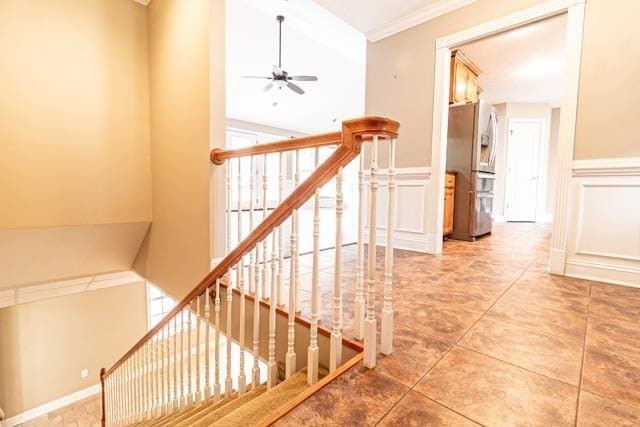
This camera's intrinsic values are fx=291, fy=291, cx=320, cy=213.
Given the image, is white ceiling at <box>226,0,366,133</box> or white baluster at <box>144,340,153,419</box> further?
white ceiling at <box>226,0,366,133</box>

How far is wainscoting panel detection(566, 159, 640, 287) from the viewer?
210cm

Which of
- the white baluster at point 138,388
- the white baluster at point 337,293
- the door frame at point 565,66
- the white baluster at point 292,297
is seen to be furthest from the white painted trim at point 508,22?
the white baluster at point 138,388

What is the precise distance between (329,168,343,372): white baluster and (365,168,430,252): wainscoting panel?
1.96m

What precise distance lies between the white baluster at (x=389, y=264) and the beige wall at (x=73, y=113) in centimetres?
290

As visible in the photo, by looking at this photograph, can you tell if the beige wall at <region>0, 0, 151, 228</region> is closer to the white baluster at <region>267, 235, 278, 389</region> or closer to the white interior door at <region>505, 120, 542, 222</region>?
the white baluster at <region>267, 235, 278, 389</region>

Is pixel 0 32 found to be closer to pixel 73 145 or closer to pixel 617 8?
pixel 73 145

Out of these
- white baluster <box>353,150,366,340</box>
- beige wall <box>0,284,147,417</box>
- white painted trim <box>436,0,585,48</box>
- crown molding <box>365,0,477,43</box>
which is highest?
crown molding <box>365,0,477,43</box>

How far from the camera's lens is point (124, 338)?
4.62 m

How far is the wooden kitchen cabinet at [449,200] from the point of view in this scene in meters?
3.62

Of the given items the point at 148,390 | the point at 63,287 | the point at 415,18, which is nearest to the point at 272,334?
the point at 148,390

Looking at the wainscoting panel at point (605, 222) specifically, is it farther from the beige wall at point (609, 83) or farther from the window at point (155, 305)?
the window at point (155, 305)

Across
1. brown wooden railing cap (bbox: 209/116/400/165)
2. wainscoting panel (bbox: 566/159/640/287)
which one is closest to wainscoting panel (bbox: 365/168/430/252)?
wainscoting panel (bbox: 566/159/640/287)

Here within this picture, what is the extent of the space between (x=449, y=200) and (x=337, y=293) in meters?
2.95

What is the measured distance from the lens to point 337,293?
121 centimetres
